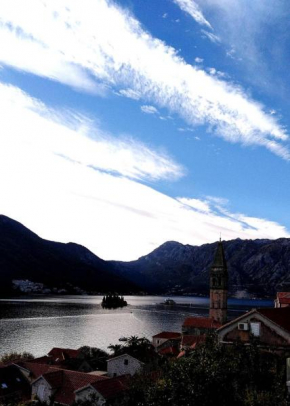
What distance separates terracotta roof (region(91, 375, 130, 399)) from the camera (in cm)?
3975

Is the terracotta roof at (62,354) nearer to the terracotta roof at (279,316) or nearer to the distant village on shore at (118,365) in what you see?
the distant village on shore at (118,365)

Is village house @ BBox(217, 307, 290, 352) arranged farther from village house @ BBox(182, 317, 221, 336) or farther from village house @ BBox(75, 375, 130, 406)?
village house @ BBox(182, 317, 221, 336)

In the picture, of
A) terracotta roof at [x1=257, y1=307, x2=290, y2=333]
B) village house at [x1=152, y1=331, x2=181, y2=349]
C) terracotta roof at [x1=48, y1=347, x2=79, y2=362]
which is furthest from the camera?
village house at [x1=152, y1=331, x2=181, y2=349]

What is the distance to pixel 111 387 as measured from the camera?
136 ft

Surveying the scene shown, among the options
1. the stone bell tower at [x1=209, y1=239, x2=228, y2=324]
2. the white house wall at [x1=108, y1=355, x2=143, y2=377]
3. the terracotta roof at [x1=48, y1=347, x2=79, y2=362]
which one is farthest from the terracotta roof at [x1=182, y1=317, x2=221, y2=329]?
the white house wall at [x1=108, y1=355, x2=143, y2=377]

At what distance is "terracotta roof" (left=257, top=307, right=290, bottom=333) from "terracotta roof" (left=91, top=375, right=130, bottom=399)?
1568 cm

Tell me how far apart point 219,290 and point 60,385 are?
65.0 metres

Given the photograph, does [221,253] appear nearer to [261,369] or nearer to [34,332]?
[34,332]

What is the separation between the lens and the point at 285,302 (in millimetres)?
56469

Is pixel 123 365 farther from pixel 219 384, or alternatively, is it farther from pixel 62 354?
pixel 219 384

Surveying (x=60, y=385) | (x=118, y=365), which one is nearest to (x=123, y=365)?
(x=118, y=365)

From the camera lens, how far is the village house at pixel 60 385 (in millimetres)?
43406

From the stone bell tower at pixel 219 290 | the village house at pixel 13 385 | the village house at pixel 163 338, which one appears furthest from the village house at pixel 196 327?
the village house at pixel 13 385

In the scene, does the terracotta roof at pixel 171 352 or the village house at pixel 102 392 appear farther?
the terracotta roof at pixel 171 352
